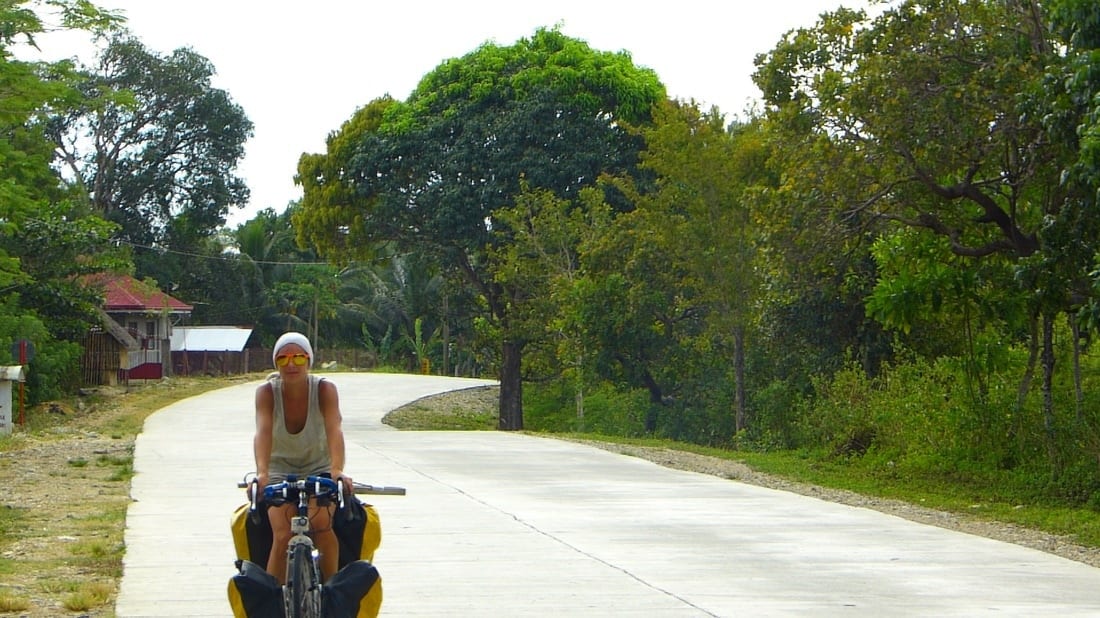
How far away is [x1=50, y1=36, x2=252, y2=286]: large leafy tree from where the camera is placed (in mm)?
69938

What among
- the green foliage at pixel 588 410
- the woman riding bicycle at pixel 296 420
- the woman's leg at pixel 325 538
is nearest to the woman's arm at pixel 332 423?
the woman riding bicycle at pixel 296 420

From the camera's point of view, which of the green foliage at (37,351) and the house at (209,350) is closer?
the green foliage at (37,351)

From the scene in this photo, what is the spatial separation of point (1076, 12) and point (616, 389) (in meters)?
23.2

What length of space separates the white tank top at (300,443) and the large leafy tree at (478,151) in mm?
32132

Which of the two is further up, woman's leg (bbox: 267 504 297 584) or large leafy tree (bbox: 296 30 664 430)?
large leafy tree (bbox: 296 30 664 430)

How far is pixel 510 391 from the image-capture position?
43938 millimetres

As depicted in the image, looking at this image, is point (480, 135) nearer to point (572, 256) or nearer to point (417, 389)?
point (572, 256)

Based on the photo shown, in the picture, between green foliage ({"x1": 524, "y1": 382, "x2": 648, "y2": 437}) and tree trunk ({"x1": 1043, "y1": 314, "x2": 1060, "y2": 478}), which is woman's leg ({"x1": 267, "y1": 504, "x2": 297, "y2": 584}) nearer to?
tree trunk ({"x1": 1043, "y1": 314, "x2": 1060, "y2": 478})

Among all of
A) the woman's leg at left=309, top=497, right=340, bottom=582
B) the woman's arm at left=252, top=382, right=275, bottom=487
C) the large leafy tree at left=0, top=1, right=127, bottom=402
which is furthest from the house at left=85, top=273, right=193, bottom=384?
the woman's leg at left=309, top=497, right=340, bottom=582

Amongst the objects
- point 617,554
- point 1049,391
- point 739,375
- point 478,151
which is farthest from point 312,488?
point 478,151

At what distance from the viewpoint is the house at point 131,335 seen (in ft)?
178

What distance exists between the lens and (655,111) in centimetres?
3331

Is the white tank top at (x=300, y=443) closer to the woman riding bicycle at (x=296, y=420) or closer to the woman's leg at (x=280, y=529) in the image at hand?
the woman riding bicycle at (x=296, y=420)

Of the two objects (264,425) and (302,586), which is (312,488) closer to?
(302,586)
